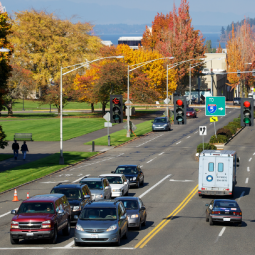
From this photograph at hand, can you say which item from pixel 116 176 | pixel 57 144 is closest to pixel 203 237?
pixel 116 176

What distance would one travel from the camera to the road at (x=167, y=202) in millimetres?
18969

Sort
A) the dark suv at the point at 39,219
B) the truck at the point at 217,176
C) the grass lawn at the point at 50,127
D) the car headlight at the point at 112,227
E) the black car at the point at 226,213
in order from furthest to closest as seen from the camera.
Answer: the grass lawn at the point at 50,127
the truck at the point at 217,176
the black car at the point at 226,213
the dark suv at the point at 39,219
the car headlight at the point at 112,227

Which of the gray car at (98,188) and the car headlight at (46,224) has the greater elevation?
the car headlight at (46,224)

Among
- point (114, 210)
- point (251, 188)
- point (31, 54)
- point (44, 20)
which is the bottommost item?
point (251, 188)

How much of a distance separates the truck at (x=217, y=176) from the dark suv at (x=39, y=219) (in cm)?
1295

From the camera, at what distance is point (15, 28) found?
9744 cm

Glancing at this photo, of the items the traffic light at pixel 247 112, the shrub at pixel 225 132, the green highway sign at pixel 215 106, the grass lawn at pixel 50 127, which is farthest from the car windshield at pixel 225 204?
the green highway sign at pixel 215 106

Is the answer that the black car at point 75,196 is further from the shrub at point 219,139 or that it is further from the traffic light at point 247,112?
the shrub at point 219,139

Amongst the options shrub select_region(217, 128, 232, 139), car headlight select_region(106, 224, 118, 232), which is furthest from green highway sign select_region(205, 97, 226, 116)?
car headlight select_region(106, 224, 118, 232)

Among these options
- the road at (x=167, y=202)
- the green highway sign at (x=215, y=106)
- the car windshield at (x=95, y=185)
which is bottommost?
the road at (x=167, y=202)

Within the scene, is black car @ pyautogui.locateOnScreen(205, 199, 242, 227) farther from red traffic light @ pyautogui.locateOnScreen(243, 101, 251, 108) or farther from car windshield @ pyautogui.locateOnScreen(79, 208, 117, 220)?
red traffic light @ pyautogui.locateOnScreen(243, 101, 251, 108)

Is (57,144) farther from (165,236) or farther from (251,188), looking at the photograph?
(165,236)

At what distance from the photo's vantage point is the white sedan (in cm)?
3045

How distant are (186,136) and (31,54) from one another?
1801 inches
